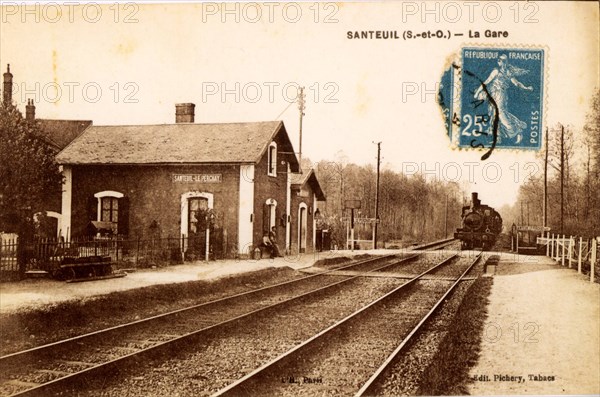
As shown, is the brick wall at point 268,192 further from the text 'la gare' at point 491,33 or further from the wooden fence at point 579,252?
the text 'la gare' at point 491,33

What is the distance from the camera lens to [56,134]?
35.3ft

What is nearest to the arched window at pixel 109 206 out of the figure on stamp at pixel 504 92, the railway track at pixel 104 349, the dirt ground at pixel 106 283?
the dirt ground at pixel 106 283

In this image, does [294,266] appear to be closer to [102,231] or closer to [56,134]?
[102,231]

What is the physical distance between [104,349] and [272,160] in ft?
33.5

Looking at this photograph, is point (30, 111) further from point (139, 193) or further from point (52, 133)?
point (139, 193)

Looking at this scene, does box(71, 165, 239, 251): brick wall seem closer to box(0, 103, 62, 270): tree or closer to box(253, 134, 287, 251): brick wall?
box(253, 134, 287, 251): brick wall

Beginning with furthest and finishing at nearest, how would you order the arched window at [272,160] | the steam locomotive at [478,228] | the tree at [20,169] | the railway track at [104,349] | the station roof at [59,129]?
the steam locomotive at [478,228] → the arched window at [272,160] → the station roof at [59,129] → the tree at [20,169] → the railway track at [104,349]

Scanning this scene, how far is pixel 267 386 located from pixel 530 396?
273cm

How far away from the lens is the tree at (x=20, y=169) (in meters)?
8.32

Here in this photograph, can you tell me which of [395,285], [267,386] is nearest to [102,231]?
[395,285]

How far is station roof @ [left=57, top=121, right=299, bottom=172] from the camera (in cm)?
1148

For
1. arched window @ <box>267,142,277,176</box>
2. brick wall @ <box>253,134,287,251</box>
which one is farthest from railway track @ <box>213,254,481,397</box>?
arched window @ <box>267,142,277,176</box>

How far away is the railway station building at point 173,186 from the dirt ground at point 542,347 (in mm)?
6499

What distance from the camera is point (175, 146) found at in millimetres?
12711
